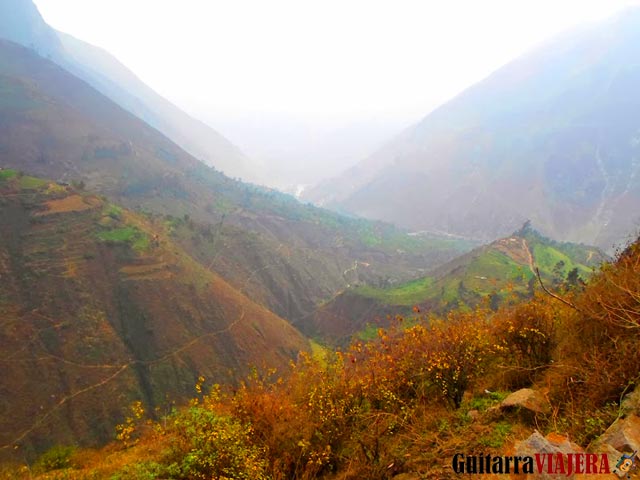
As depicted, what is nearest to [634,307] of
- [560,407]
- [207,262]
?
[560,407]

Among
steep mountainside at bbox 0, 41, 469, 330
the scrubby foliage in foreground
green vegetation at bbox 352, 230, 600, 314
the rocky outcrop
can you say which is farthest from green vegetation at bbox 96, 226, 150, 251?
the rocky outcrop

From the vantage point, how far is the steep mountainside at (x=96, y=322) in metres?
28.4

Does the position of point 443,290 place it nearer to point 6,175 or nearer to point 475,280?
point 475,280

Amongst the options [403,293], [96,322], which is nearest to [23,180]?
[96,322]

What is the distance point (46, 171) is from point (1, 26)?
138083mm

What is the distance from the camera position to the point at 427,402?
700 centimetres

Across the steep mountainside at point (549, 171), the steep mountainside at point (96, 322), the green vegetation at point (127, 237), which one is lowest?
the steep mountainside at point (96, 322)

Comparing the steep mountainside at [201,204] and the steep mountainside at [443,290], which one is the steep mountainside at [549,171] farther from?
the steep mountainside at [443,290]

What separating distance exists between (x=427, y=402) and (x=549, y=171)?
176330 mm

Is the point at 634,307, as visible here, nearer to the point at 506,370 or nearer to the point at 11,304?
the point at 506,370

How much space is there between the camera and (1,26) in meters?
166

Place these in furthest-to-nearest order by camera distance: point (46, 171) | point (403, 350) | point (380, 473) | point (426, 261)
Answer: point (426, 261), point (46, 171), point (403, 350), point (380, 473)

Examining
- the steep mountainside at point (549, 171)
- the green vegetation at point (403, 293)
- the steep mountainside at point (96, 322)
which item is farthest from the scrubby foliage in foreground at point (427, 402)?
the steep mountainside at point (549, 171)

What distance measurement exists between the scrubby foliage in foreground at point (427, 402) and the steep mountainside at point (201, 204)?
55.8 meters
